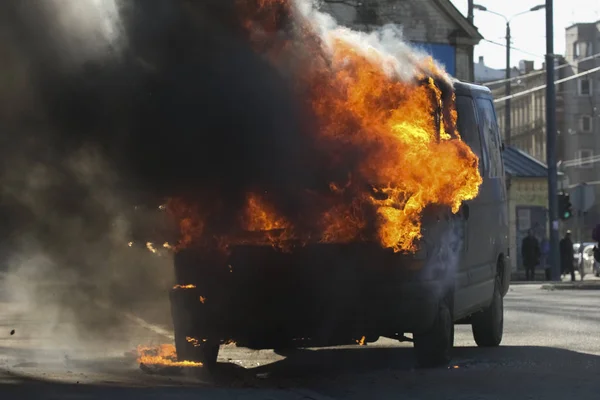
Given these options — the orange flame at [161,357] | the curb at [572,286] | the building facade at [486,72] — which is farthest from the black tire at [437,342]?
the building facade at [486,72]

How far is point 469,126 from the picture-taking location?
1169cm

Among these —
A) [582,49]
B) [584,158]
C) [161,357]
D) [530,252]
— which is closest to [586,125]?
[584,158]

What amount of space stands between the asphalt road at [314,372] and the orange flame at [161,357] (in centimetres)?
8

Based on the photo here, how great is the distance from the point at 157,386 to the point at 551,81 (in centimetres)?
2926

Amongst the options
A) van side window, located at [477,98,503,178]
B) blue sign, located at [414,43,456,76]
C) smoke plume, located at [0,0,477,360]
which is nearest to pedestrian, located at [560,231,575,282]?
blue sign, located at [414,43,456,76]

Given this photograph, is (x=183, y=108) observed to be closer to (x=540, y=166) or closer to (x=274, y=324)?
(x=274, y=324)

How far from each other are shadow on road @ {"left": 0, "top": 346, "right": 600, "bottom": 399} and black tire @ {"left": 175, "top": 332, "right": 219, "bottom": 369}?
0.13m

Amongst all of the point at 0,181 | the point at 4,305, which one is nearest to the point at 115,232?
the point at 0,181

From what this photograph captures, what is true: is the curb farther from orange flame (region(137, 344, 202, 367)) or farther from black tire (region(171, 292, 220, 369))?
black tire (region(171, 292, 220, 369))

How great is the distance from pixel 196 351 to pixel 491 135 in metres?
4.26

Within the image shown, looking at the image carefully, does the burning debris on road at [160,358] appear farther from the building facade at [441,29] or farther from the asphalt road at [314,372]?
the building facade at [441,29]

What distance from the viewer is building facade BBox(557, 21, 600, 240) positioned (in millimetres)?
92625

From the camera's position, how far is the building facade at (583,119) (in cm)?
9262

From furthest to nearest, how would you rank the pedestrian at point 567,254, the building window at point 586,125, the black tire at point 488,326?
1. the building window at point 586,125
2. the pedestrian at point 567,254
3. the black tire at point 488,326
